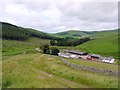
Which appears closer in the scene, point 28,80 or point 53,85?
point 53,85

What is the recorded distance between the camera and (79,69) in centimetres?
5766

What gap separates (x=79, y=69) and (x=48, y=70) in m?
9.80

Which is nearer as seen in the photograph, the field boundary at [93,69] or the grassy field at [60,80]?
the grassy field at [60,80]

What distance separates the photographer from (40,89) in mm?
39219

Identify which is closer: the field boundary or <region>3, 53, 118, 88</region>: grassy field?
<region>3, 53, 118, 88</region>: grassy field

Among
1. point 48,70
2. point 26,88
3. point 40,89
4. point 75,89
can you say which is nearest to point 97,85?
point 75,89

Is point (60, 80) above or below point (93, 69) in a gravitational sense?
below

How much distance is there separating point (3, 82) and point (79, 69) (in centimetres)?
2296

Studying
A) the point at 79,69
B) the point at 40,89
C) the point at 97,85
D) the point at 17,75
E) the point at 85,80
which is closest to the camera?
the point at 40,89

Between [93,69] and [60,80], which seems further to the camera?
[93,69]

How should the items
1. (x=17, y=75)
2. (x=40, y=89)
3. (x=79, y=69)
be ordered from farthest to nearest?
(x=79, y=69) → (x=17, y=75) → (x=40, y=89)

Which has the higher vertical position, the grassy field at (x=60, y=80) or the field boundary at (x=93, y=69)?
the field boundary at (x=93, y=69)

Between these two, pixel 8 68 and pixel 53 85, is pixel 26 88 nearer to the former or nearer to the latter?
pixel 53 85

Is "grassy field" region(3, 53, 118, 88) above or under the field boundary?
under
